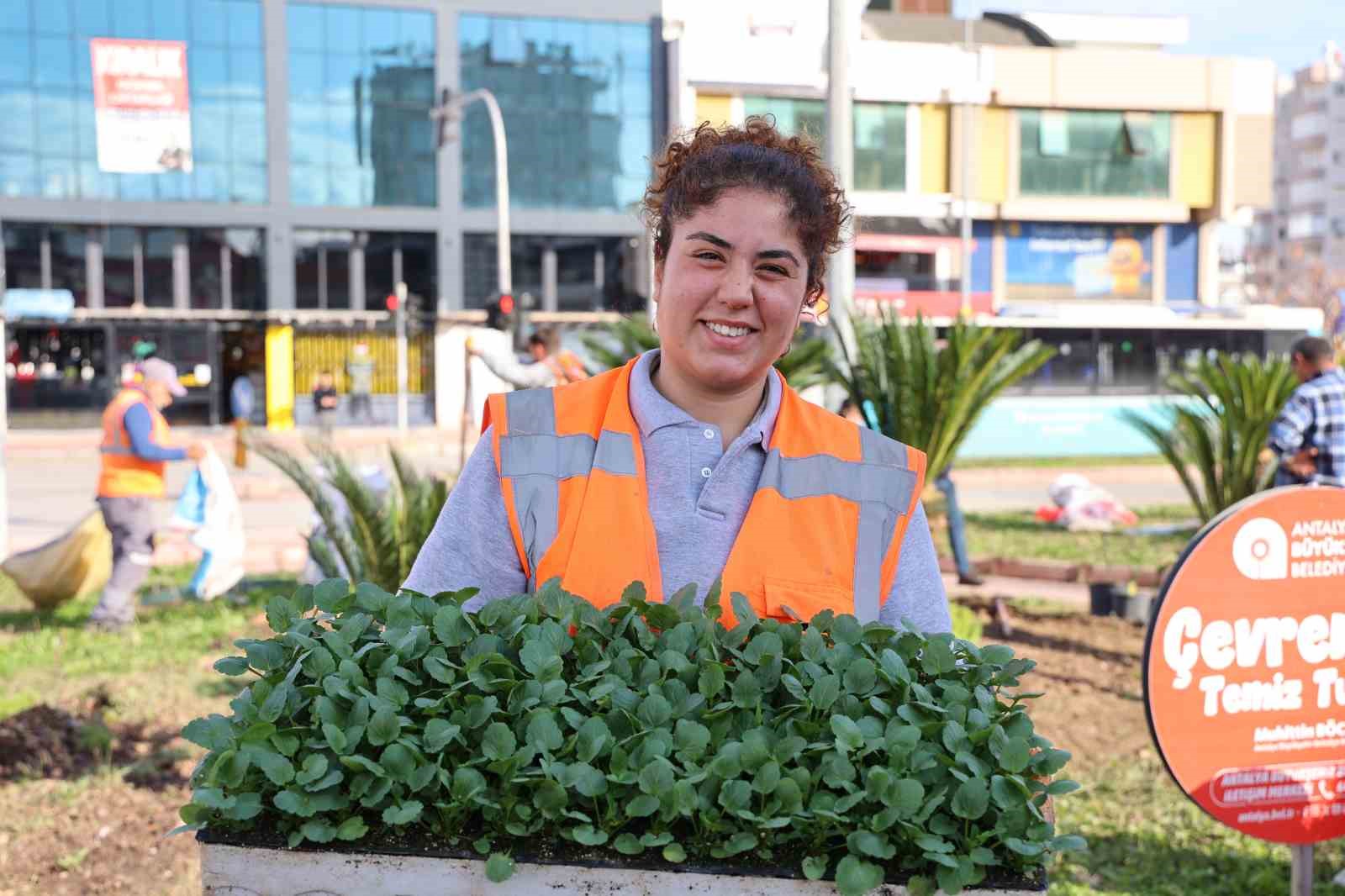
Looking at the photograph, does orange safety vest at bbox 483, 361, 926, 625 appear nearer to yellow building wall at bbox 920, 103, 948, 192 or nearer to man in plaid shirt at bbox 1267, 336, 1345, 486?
man in plaid shirt at bbox 1267, 336, 1345, 486

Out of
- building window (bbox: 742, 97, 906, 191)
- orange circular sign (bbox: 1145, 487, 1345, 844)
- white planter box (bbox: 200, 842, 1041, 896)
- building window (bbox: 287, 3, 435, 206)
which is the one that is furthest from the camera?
building window (bbox: 742, 97, 906, 191)

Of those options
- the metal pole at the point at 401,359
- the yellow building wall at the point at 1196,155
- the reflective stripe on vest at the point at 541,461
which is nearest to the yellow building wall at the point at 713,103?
the metal pole at the point at 401,359

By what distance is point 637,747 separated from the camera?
1.60 meters

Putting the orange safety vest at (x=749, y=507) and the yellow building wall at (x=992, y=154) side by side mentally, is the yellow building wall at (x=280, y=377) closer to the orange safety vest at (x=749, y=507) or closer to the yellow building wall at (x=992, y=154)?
the yellow building wall at (x=992, y=154)

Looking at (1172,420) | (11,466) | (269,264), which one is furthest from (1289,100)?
(1172,420)

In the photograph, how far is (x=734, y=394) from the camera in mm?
2346

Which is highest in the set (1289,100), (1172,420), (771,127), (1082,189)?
(1289,100)

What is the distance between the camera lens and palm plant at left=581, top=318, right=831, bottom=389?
7.68 m

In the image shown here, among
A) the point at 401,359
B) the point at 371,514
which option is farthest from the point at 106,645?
the point at 401,359

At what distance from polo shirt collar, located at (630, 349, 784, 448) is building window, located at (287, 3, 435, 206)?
1330 inches

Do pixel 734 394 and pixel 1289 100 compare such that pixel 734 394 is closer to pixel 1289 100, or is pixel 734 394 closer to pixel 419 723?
pixel 419 723

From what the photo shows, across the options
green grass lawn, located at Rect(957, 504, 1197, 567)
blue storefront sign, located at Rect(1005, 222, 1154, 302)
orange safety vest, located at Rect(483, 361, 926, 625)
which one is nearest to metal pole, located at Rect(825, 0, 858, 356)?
green grass lawn, located at Rect(957, 504, 1197, 567)

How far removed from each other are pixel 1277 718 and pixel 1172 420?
549cm

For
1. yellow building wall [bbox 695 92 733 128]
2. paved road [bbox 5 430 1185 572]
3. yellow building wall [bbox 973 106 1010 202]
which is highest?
yellow building wall [bbox 695 92 733 128]
